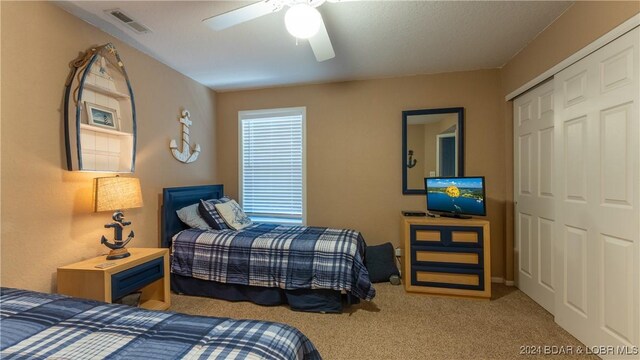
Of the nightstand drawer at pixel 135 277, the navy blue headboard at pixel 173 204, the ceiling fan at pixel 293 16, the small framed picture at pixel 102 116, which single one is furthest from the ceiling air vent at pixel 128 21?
the nightstand drawer at pixel 135 277

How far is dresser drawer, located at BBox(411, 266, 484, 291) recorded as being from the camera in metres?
2.62

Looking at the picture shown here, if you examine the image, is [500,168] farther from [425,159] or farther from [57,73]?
[57,73]

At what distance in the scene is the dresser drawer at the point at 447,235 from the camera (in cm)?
264

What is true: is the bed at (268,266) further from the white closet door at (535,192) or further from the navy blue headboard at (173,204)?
the white closet door at (535,192)

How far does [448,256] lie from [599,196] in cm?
129

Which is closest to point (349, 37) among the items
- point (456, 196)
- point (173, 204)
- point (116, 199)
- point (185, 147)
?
point (456, 196)

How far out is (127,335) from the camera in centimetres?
97

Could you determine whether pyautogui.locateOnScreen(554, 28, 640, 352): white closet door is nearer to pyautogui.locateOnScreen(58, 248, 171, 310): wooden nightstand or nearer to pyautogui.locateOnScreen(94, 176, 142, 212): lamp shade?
pyautogui.locateOnScreen(58, 248, 171, 310): wooden nightstand

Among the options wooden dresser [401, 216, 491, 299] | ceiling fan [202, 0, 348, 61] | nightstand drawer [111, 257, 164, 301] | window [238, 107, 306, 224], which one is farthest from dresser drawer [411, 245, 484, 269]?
nightstand drawer [111, 257, 164, 301]

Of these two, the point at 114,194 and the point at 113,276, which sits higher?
the point at 114,194

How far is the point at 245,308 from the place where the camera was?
8.14 ft

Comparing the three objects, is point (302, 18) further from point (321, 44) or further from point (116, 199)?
point (116, 199)

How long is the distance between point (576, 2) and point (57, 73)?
13.0 feet

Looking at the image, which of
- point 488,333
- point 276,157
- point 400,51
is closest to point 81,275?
point 276,157
